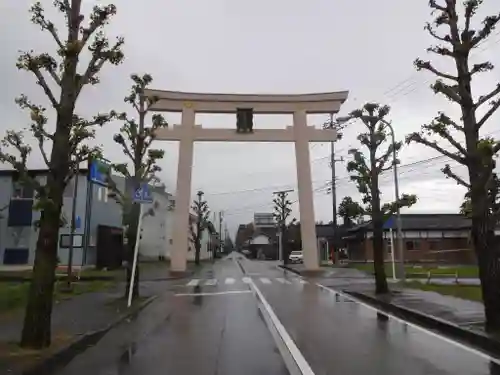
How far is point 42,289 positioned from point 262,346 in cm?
388

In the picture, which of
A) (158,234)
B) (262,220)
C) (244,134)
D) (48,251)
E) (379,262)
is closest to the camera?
(48,251)

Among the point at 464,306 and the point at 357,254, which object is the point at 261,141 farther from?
the point at 357,254

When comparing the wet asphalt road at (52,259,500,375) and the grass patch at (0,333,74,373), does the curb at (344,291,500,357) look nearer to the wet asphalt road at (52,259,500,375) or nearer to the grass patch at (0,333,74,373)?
the wet asphalt road at (52,259,500,375)

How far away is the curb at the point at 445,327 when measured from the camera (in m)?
9.49

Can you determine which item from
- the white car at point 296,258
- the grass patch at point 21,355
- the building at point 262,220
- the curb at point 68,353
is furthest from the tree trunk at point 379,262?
the building at point 262,220

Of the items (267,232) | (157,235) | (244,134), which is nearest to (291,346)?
(244,134)

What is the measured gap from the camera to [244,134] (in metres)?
36.9

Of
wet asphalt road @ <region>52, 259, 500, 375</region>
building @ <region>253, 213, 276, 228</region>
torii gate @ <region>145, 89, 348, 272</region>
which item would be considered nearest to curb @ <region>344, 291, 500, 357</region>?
wet asphalt road @ <region>52, 259, 500, 375</region>

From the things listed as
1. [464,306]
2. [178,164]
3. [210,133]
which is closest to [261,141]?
[210,133]

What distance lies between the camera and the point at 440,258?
184ft

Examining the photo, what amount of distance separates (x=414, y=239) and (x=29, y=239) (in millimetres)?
36909

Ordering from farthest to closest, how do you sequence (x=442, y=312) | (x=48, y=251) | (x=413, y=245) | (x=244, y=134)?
(x=413, y=245), (x=244, y=134), (x=442, y=312), (x=48, y=251)

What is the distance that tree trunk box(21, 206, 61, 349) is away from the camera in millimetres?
8875

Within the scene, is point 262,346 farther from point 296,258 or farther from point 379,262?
point 296,258
